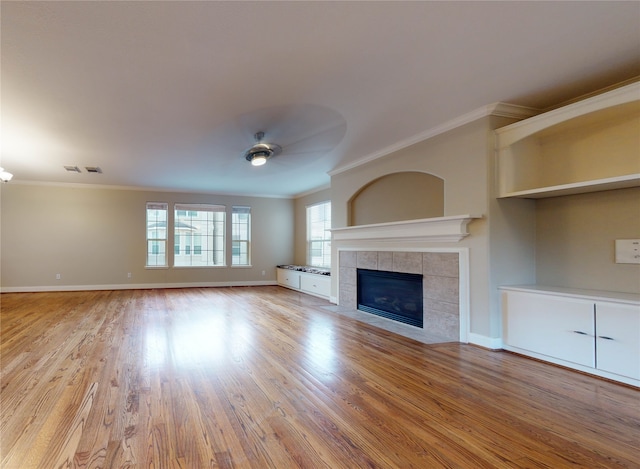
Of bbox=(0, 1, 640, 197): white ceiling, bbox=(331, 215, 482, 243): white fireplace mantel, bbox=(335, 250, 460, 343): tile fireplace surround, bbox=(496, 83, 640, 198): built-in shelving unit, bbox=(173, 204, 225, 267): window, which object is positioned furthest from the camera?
bbox=(173, 204, 225, 267): window

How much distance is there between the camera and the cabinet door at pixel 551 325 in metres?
2.93

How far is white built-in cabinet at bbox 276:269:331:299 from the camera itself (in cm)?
711

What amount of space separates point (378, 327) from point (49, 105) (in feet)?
14.3

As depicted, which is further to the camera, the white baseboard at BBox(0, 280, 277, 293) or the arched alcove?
the white baseboard at BBox(0, 280, 277, 293)

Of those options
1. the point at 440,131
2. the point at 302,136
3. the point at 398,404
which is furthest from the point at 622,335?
the point at 302,136

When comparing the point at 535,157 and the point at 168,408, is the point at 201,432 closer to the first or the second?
the point at 168,408

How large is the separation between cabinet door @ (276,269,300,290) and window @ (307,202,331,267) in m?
0.59

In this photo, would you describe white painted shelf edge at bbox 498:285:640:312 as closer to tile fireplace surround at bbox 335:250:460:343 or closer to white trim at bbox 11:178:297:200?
tile fireplace surround at bbox 335:250:460:343

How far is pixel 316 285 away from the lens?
749cm

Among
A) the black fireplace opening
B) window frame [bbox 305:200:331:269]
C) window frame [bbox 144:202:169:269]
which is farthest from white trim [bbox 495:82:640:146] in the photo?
window frame [bbox 144:202:169:269]

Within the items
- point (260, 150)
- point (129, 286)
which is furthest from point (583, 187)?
point (129, 286)

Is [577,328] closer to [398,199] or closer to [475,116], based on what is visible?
[475,116]

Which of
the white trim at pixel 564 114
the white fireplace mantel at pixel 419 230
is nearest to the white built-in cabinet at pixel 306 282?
the white fireplace mantel at pixel 419 230

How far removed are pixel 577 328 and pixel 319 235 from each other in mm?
6152
